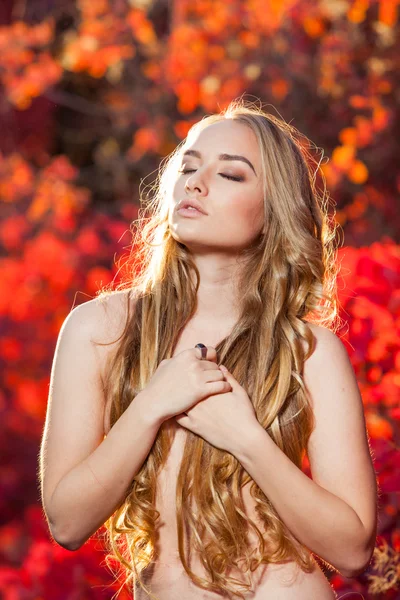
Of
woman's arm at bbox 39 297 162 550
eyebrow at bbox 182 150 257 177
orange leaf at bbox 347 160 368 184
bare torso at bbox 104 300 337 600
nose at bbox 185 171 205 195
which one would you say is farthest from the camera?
orange leaf at bbox 347 160 368 184

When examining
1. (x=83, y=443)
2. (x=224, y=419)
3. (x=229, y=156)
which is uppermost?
(x=229, y=156)

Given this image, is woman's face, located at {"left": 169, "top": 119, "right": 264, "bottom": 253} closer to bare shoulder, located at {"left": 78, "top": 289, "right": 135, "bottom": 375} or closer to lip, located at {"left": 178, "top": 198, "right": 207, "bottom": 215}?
lip, located at {"left": 178, "top": 198, "right": 207, "bottom": 215}

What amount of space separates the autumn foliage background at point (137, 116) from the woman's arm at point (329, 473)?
2756mm

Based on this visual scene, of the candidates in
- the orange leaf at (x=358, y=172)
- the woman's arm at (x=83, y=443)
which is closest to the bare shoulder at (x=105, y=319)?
the woman's arm at (x=83, y=443)

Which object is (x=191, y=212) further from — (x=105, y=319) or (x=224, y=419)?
(x=224, y=419)

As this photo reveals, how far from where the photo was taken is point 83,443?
2.65 meters

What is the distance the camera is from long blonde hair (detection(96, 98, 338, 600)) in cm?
273

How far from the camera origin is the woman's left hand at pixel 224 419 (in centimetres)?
265

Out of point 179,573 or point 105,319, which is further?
point 105,319

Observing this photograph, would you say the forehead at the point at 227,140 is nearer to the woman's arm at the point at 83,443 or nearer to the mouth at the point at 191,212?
the mouth at the point at 191,212

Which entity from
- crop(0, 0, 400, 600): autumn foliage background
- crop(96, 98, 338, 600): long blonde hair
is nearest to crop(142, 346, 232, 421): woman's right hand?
crop(96, 98, 338, 600): long blonde hair

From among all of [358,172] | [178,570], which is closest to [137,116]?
[358,172]

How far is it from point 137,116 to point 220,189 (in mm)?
6034

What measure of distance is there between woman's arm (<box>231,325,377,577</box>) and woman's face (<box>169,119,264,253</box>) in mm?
433
